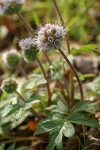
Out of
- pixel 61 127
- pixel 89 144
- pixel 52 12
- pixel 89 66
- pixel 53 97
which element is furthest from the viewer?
pixel 52 12

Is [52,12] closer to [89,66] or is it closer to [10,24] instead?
[10,24]

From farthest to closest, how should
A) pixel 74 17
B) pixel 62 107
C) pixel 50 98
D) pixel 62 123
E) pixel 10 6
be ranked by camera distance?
pixel 74 17 < pixel 50 98 < pixel 10 6 < pixel 62 107 < pixel 62 123

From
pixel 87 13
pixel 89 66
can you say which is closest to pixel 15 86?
pixel 89 66

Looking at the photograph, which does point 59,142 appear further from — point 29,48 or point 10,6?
point 10,6

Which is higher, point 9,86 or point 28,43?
point 28,43

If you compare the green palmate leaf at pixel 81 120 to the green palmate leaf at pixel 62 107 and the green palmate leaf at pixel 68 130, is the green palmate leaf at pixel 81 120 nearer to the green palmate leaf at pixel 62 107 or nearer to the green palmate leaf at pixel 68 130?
the green palmate leaf at pixel 68 130

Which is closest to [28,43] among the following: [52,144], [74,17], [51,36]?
[51,36]

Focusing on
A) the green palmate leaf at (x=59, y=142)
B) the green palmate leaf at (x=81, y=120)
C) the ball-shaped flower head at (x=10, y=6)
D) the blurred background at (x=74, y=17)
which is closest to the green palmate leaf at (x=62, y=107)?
the green palmate leaf at (x=81, y=120)
